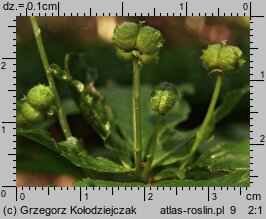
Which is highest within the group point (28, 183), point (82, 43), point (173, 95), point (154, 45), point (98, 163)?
point (82, 43)

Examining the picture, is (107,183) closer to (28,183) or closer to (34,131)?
(34,131)

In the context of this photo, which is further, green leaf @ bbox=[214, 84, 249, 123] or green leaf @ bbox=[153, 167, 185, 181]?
green leaf @ bbox=[214, 84, 249, 123]

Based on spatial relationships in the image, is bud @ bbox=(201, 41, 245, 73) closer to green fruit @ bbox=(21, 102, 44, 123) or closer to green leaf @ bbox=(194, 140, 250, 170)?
green leaf @ bbox=(194, 140, 250, 170)

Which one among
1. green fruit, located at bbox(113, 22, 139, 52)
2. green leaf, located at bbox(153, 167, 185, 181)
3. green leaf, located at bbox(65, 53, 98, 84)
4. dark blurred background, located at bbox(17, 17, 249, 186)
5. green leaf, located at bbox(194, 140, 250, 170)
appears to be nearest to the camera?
green fruit, located at bbox(113, 22, 139, 52)

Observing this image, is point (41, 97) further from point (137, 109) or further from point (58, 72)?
point (137, 109)

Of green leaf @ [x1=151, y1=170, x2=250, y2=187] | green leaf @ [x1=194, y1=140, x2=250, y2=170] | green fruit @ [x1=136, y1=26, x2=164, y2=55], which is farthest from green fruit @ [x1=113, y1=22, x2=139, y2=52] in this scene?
green leaf @ [x1=194, y1=140, x2=250, y2=170]

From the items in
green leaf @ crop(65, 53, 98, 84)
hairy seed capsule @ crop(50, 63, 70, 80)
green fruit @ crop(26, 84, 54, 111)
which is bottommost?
green fruit @ crop(26, 84, 54, 111)

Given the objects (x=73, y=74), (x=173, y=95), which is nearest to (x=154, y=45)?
(x=173, y=95)
